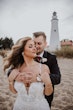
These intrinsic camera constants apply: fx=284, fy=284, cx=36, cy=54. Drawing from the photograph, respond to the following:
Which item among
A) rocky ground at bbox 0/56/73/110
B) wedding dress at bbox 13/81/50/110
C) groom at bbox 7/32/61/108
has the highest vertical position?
groom at bbox 7/32/61/108

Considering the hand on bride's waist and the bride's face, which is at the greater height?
the bride's face

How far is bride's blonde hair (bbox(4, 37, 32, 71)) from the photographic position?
2135mm

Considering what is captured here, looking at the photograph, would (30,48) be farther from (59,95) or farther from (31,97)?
(59,95)

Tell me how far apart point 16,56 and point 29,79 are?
23 cm

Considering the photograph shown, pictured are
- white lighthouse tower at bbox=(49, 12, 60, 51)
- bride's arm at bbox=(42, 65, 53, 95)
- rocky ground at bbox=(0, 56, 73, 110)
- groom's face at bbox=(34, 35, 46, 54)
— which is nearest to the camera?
bride's arm at bbox=(42, 65, 53, 95)

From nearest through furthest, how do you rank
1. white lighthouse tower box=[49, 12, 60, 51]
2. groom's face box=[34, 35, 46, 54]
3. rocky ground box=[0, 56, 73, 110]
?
groom's face box=[34, 35, 46, 54]
white lighthouse tower box=[49, 12, 60, 51]
rocky ground box=[0, 56, 73, 110]

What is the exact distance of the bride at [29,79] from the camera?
2.06 m

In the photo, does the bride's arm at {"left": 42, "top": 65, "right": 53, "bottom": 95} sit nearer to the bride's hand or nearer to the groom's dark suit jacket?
the groom's dark suit jacket

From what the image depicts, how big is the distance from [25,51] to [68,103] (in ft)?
4.38

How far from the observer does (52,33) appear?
2992mm

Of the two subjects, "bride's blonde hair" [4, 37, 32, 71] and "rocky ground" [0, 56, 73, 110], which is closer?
"bride's blonde hair" [4, 37, 32, 71]

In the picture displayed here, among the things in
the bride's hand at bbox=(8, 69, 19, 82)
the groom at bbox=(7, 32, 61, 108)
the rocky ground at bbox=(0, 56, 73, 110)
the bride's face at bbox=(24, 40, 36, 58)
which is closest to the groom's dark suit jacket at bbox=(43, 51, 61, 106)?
the groom at bbox=(7, 32, 61, 108)

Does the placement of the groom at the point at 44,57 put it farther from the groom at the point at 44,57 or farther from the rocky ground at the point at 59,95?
the rocky ground at the point at 59,95

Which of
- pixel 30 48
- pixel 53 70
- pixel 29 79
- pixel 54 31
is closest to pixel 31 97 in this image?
pixel 29 79
